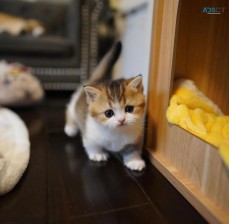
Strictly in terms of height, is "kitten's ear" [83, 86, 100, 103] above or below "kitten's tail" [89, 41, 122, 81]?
below

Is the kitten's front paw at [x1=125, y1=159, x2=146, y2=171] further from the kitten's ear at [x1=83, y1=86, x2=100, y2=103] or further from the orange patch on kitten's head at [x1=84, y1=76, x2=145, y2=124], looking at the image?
the kitten's ear at [x1=83, y1=86, x2=100, y2=103]

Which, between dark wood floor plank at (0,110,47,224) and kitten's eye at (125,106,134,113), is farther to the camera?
kitten's eye at (125,106,134,113)

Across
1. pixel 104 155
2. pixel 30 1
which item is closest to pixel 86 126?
pixel 104 155

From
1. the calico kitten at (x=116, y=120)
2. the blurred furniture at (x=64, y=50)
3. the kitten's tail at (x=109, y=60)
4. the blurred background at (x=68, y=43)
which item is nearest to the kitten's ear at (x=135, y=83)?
the calico kitten at (x=116, y=120)

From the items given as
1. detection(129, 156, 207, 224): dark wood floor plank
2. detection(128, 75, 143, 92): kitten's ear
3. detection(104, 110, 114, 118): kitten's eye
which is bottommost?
detection(129, 156, 207, 224): dark wood floor plank

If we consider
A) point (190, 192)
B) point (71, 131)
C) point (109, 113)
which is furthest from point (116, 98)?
point (71, 131)

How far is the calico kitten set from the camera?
842 millimetres

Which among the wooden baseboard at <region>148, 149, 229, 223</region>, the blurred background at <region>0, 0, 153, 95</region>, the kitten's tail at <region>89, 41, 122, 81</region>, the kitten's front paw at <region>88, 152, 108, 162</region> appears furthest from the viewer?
the blurred background at <region>0, 0, 153, 95</region>

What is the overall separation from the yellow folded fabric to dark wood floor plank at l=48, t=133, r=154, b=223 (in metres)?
0.28

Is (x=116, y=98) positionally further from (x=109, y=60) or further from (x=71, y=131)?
(x=71, y=131)

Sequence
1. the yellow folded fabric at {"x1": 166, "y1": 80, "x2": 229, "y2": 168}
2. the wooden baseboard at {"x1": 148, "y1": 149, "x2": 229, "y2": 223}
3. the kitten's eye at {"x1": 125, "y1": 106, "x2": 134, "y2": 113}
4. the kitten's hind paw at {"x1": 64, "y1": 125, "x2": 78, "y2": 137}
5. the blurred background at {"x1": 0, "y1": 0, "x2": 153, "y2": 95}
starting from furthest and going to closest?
the blurred background at {"x1": 0, "y1": 0, "x2": 153, "y2": 95}, the kitten's hind paw at {"x1": 64, "y1": 125, "x2": 78, "y2": 137}, the kitten's eye at {"x1": 125, "y1": 106, "x2": 134, "y2": 113}, the yellow folded fabric at {"x1": 166, "y1": 80, "x2": 229, "y2": 168}, the wooden baseboard at {"x1": 148, "y1": 149, "x2": 229, "y2": 223}

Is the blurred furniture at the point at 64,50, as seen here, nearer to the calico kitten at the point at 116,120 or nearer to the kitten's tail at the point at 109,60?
the kitten's tail at the point at 109,60

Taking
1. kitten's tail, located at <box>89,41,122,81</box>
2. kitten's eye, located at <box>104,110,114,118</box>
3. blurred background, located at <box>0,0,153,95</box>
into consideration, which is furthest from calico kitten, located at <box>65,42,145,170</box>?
blurred background, located at <box>0,0,153,95</box>

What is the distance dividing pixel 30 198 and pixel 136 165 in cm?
41
